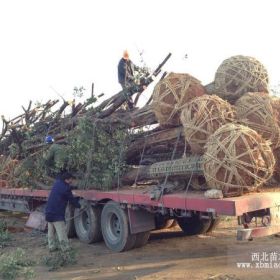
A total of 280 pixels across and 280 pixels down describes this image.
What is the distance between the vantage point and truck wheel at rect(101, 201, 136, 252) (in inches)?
317

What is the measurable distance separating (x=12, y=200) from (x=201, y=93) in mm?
7197

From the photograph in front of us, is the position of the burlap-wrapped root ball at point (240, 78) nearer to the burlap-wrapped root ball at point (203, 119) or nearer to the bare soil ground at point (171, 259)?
the burlap-wrapped root ball at point (203, 119)

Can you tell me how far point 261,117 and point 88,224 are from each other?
4.55 meters

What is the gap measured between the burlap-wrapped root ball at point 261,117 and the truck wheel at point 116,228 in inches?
115

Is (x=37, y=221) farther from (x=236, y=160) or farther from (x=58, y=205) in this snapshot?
(x=236, y=160)

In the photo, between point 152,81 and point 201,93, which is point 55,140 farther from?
point 201,93

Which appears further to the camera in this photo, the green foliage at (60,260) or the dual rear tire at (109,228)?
the dual rear tire at (109,228)

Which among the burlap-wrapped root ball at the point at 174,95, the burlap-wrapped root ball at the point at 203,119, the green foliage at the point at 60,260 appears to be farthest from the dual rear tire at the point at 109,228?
the burlap-wrapped root ball at the point at 203,119

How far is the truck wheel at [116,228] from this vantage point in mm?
8062

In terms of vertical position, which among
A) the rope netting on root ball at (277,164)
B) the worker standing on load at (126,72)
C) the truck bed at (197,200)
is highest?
the worker standing on load at (126,72)

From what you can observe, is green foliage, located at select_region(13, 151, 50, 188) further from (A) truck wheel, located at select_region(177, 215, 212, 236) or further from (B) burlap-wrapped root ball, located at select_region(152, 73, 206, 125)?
(B) burlap-wrapped root ball, located at select_region(152, 73, 206, 125)

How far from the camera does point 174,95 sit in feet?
24.7

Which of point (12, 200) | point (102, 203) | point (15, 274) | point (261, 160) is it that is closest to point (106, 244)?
point (102, 203)

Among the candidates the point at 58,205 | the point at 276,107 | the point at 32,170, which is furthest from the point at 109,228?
the point at 276,107
